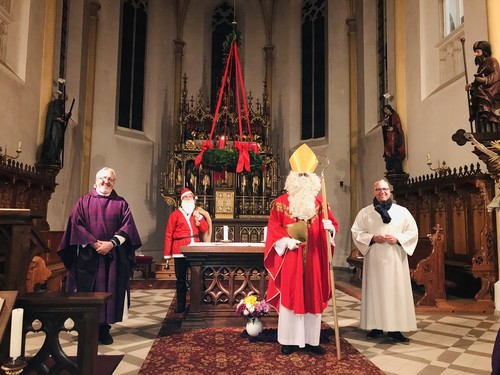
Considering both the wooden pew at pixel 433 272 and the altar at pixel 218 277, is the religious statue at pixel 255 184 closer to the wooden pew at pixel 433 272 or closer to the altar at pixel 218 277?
the wooden pew at pixel 433 272

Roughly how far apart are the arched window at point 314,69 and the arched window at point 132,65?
17.8ft

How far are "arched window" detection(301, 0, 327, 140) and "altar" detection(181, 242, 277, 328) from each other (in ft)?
29.1

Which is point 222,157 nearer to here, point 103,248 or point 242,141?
point 242,141

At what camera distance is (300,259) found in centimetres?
404

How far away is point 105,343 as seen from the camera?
4305 millimetres

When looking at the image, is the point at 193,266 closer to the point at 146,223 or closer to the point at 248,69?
the point at 146,223

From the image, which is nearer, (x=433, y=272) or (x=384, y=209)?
(x=384, y=209)

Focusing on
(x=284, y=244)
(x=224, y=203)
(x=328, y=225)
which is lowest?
(x=284, y=244)

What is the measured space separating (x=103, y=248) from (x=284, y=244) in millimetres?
1821

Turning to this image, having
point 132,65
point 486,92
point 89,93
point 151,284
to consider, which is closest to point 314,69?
point 132,65

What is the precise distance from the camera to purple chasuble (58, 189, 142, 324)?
4230 millimetres

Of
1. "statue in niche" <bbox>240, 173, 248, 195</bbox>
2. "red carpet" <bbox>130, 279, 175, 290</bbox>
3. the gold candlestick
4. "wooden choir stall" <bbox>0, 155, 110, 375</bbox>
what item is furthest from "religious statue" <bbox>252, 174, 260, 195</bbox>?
the gold candlestick

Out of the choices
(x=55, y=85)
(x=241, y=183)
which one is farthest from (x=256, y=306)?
(x=55, y=85)

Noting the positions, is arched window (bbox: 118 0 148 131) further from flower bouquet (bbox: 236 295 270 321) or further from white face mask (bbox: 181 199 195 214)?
flower bouquet (bbox: 236 295 270 321)
